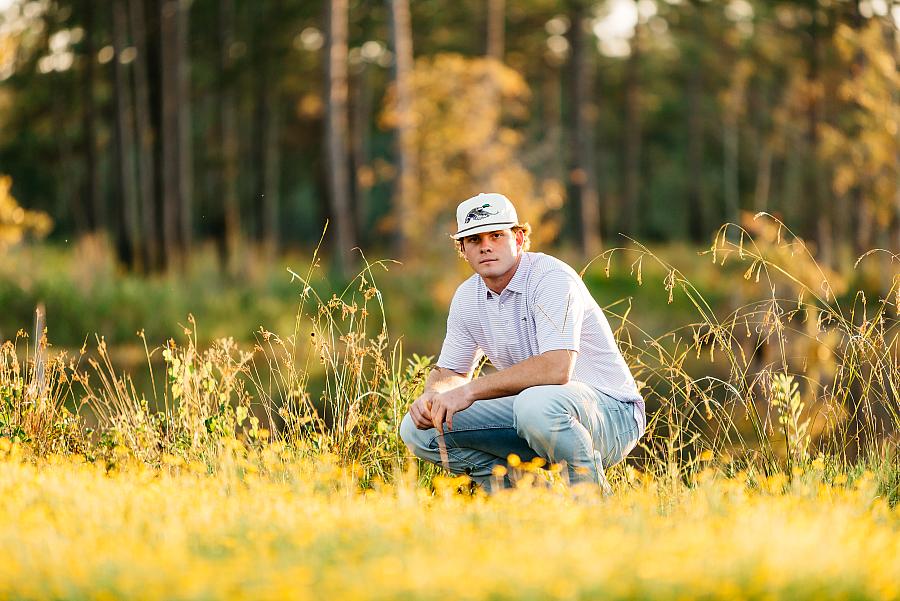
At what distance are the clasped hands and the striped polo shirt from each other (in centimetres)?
30

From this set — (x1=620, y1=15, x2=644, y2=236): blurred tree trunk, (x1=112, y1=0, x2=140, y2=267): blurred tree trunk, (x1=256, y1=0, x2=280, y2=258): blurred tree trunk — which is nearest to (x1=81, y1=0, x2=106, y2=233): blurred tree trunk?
(x1=112, y1=0, x2=140, y2=267): blurred tree trunk

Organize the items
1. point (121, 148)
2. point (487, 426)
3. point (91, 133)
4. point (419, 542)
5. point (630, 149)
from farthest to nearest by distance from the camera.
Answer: point (630, 149)
point (91, 133)
point (121, 148)
point (487, 426)
point (419, 542)

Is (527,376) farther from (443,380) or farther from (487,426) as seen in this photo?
(443,380)

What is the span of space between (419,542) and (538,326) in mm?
1446

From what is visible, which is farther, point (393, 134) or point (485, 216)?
point (393, 134)

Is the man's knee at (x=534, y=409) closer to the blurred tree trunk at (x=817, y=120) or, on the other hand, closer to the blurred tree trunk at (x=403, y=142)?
the blurred tree trunk at (x=403, y=142)

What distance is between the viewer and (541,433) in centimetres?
448

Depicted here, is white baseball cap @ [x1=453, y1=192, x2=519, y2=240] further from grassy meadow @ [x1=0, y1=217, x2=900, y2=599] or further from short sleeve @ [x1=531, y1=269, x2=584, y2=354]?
grassy meadow @ [x1=0, y1=217, x2=900, y2=599]

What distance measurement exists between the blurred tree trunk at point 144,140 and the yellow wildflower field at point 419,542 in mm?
Answer: 15274

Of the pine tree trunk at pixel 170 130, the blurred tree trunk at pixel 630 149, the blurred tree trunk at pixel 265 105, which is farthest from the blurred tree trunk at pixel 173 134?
the blurred tree trunk at pixel 630 149

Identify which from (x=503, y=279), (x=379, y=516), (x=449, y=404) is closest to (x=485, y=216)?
(x=503, y=279)

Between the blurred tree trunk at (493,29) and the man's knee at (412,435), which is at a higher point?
the blurred tree trunk at (493,29)

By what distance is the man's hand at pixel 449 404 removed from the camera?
4625 mm

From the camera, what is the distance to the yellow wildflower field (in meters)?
2.85
